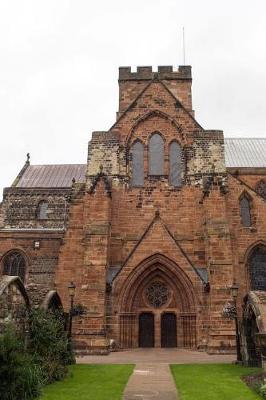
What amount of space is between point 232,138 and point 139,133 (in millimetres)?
17500

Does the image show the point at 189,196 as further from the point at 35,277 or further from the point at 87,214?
the point at 35,277

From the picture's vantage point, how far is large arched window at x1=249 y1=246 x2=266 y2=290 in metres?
25.3

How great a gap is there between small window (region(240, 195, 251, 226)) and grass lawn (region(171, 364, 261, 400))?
40.2 ft

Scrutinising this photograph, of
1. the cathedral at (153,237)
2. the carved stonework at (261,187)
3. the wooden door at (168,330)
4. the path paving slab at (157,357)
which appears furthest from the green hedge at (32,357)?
the carved stonework at (261,187)

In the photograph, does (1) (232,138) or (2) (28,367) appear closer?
(2) (28,367)

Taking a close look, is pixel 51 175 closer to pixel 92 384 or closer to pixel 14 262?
pixel 14 262

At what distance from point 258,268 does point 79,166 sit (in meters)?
26.3

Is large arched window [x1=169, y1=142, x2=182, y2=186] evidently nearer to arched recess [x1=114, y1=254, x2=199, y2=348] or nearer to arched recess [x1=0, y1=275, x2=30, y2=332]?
arched recess [x1=114, y1=254, x2=199, y2=348]

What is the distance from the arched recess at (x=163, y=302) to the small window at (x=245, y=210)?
6.18m

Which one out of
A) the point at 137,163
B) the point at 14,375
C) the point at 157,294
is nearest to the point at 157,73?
the point at 137,163

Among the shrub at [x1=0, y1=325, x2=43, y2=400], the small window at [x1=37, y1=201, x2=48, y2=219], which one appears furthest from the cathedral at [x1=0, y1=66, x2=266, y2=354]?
the shrub at [x1=0, y1=325, x2=43, y2=400]

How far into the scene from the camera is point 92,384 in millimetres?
11609

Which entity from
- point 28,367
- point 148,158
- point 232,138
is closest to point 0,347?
point 28,367

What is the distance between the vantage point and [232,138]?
4269 centimetres
